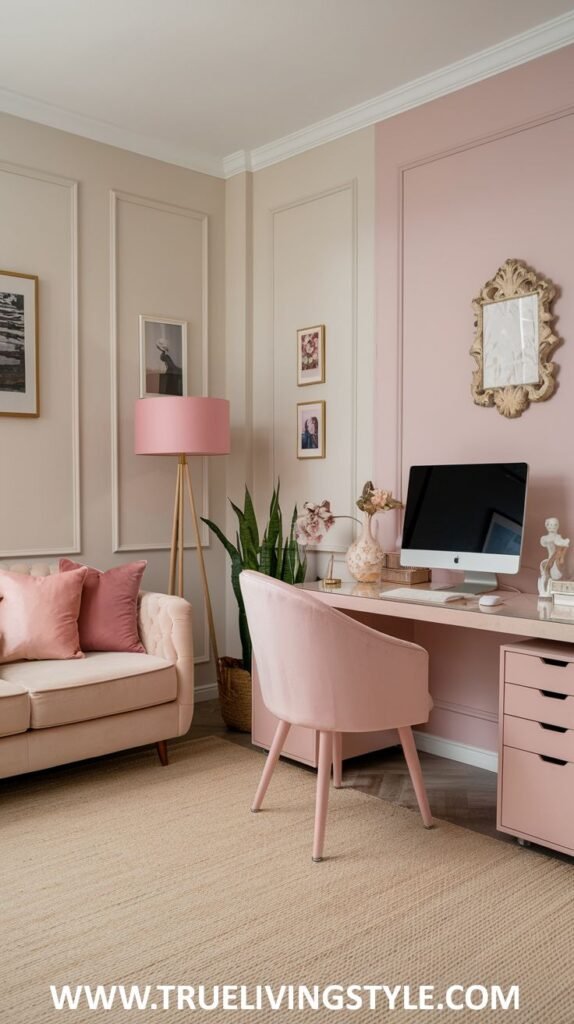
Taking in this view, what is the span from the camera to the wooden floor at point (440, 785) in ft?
9.30

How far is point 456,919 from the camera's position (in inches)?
84.1

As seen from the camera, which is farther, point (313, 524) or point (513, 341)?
point (313, 524)

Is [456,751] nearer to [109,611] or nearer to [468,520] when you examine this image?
[468,520]

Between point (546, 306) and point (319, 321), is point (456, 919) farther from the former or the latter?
point (319, 321)

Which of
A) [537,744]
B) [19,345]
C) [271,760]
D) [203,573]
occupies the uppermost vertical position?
[19,345]

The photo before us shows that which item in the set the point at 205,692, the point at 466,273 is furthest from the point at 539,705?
the point at 205,692

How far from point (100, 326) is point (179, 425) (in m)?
0.69

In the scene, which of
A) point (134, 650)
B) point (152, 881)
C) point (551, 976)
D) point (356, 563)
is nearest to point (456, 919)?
point (551, 976)

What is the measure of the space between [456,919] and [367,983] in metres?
0.38

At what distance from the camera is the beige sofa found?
9.34ft

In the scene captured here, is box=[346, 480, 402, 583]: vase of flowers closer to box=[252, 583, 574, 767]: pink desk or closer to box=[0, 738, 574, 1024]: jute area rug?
box=[252, 583, 574, 767]: pink desk

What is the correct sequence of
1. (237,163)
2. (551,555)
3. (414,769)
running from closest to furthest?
(414,769) → (551,555) → (237,163)

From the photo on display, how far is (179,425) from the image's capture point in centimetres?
367

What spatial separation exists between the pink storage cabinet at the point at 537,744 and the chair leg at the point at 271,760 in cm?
69
